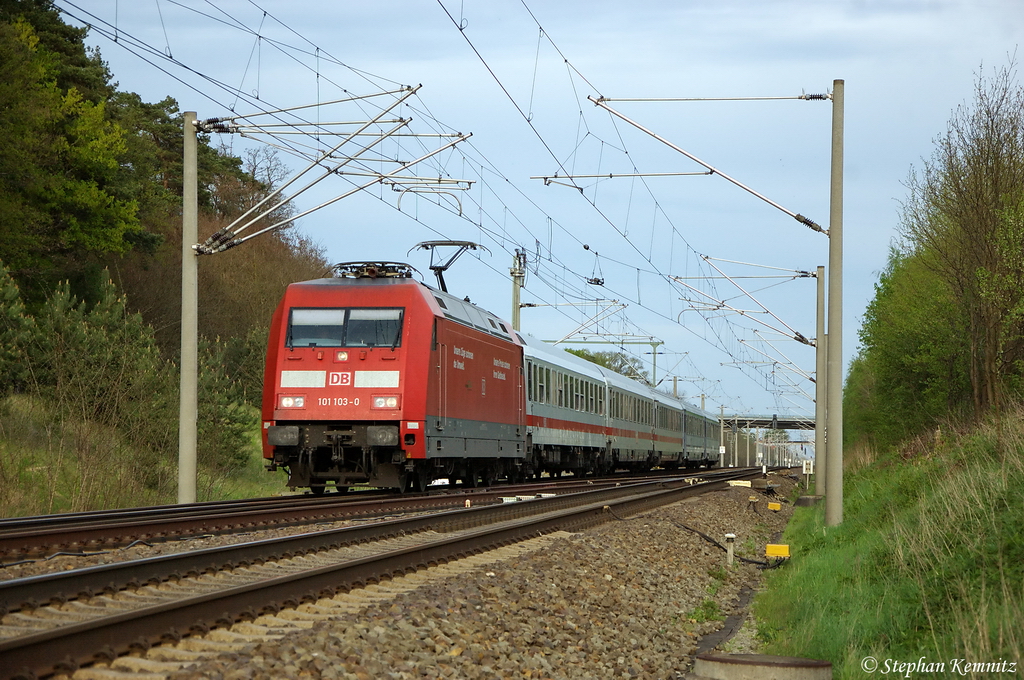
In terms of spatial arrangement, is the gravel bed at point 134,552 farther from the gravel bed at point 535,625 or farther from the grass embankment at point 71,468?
the grass embankment at point 71,468

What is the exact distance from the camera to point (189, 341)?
683 inches

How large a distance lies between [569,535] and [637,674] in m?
5.73

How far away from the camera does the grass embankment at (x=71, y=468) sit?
15.1m

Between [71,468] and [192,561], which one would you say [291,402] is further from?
[192,561]

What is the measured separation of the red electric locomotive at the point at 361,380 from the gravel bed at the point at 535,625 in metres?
5.47

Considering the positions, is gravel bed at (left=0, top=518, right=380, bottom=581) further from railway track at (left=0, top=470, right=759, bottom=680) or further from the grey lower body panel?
the grey lower body panel

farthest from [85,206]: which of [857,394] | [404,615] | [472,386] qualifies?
[857,394]

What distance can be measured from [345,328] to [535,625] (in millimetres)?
11189

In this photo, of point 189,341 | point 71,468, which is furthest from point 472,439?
point 71,468

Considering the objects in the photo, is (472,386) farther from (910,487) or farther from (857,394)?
(857,394)

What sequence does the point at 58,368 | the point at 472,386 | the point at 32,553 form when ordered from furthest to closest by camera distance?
the point at 472,386
the point at 58,368
the point at 32,553

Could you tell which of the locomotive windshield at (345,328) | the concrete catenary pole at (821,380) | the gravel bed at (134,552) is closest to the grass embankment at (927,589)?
the gravel bed at (134,552)

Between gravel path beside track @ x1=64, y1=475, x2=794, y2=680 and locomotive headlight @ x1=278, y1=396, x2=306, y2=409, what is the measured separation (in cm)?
669

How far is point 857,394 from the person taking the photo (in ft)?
182
